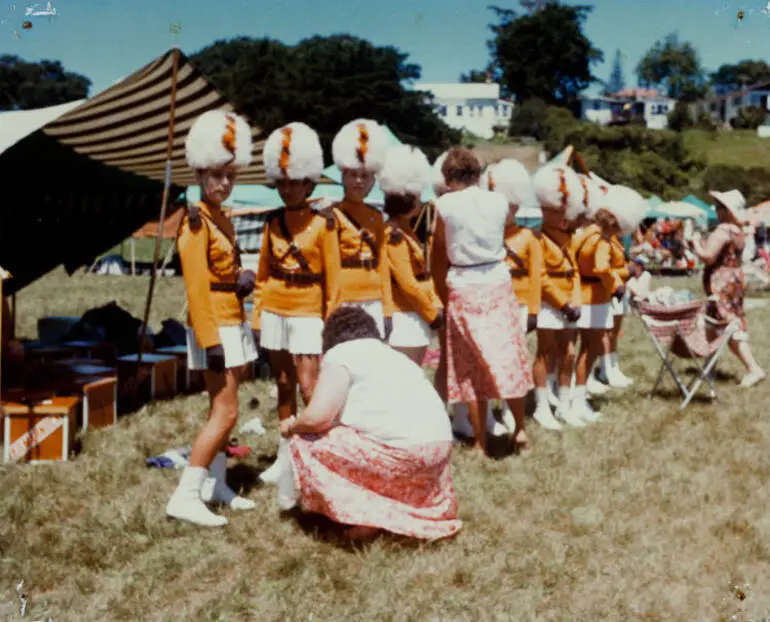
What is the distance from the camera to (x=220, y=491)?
15.3 ft

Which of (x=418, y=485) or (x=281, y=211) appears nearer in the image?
(x=418, y=485)

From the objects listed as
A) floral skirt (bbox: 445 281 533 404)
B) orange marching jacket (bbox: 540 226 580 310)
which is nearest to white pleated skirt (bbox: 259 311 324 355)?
floral skirt (bbox: 445 281 533 404)

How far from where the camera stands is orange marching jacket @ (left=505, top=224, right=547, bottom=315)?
6012 millimetres

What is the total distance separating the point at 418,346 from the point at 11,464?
104 inches

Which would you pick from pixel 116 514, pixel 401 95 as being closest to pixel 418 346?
pixel 116 514

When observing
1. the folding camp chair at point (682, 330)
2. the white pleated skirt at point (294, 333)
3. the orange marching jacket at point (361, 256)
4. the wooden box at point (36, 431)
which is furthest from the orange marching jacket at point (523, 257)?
the wooden box at point (36, 431)

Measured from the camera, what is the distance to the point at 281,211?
4.76m

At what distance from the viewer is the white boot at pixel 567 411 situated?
664cm

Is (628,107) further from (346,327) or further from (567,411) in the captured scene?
(346,327)

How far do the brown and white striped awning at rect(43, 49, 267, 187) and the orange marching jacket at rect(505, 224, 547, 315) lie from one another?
2.81 m

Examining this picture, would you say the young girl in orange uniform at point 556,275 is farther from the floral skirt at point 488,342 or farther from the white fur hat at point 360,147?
the white fur hat at point 360,147

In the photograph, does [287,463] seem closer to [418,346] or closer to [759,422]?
[418,346]

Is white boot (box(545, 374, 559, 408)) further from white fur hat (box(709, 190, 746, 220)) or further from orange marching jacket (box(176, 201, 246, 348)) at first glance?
orange marching jacket (box(176, 201, 246, 348))

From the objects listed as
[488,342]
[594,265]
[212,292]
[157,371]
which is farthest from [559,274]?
[157,371]
